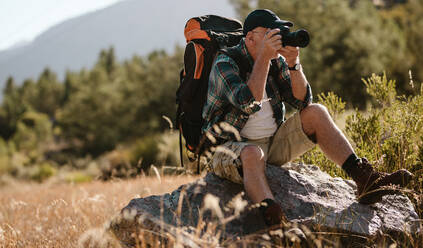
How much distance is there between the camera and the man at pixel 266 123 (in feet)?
7.41

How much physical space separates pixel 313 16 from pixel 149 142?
11.1 metres

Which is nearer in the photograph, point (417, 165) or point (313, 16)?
point (417, 165)

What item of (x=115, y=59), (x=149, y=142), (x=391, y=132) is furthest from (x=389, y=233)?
(x=115, y=59)

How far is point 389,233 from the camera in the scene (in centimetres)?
228

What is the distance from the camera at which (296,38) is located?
229cm

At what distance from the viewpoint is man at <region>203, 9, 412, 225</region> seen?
89.0 inches

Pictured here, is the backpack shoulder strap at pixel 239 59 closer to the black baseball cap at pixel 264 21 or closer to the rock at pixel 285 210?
the black baseball cap at pixel 264 21

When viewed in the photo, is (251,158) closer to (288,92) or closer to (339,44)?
(288,92)

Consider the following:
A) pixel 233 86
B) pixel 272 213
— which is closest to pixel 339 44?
pixel 233 86

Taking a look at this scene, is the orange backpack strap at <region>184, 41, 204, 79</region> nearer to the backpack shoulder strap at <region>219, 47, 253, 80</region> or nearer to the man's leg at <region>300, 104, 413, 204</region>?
the backpack shoulder strap at <region>219, 47, 253, 80</region>

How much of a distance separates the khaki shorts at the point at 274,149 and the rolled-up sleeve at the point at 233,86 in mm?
240

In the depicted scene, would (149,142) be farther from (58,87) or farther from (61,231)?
(58,87)

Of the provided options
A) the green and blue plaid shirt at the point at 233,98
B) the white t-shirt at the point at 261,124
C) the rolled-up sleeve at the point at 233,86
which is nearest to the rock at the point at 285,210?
the white t-shirt at the point at 261,124

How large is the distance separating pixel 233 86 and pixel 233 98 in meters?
0.08
